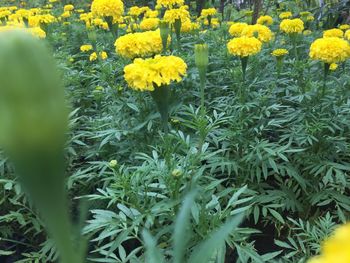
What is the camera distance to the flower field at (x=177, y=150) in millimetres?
263

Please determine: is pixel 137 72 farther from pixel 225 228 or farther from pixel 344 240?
pixel 344 240

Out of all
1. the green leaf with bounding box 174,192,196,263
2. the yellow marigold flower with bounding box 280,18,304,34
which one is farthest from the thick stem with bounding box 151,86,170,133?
the yellow marigold flower with bounding box 280,18,304,34

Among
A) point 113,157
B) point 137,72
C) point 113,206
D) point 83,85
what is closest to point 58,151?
point 137,72

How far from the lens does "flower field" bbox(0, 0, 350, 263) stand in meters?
0.26

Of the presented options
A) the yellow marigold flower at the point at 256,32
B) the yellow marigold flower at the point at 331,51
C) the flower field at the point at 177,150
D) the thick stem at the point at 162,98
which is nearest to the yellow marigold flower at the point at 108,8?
the flower field at the point at 177,150

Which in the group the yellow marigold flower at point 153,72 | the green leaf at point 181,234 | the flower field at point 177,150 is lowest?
the flower field at point 177,150

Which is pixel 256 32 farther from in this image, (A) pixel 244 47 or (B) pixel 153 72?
(B) pixel 153 72

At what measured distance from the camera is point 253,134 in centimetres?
231

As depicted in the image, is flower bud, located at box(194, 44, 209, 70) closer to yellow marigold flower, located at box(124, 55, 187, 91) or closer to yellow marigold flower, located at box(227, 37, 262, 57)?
yellow marigold flower, located at box(124, 55, 187, 91)

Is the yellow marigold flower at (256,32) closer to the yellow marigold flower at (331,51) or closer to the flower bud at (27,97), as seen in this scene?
the yellow marigold flower at (331,51)

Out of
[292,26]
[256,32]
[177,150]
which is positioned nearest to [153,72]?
[177,150]

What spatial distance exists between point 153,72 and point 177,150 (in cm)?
61

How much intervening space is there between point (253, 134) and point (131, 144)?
66 centimetres

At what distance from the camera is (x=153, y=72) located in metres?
1.49
